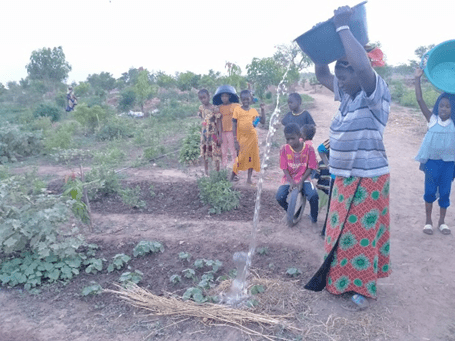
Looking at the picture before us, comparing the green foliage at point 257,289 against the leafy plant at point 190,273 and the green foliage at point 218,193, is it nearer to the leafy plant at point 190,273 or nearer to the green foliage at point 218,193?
the leafy plant at point 190,273

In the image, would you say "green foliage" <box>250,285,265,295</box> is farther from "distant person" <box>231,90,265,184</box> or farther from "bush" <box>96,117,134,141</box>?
"bush" <box>96,117,134,141</box>

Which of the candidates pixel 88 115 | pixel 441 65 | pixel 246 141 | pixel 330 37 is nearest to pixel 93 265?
pixel 330 37

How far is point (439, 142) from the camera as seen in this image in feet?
12.1

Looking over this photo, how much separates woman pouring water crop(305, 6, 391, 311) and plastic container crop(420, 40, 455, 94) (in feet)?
5.09

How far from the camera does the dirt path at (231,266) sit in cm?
248

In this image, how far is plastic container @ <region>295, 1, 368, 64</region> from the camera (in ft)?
7.27

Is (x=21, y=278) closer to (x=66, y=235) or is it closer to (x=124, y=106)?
(x=66, y=235)

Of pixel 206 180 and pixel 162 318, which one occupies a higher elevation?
pixel 206 180

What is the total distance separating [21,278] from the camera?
9.99 ft

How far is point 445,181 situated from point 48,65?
29.5 m

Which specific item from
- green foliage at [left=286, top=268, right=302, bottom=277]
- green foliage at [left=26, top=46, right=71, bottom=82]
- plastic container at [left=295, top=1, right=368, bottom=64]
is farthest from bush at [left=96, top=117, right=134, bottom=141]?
green foliage at [left=26, top=46, right=71, bottom=82]

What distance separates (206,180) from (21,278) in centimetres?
245

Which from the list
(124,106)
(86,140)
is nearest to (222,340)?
(86,140)

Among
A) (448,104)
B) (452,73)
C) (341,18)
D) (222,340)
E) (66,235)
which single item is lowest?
(222,340)
